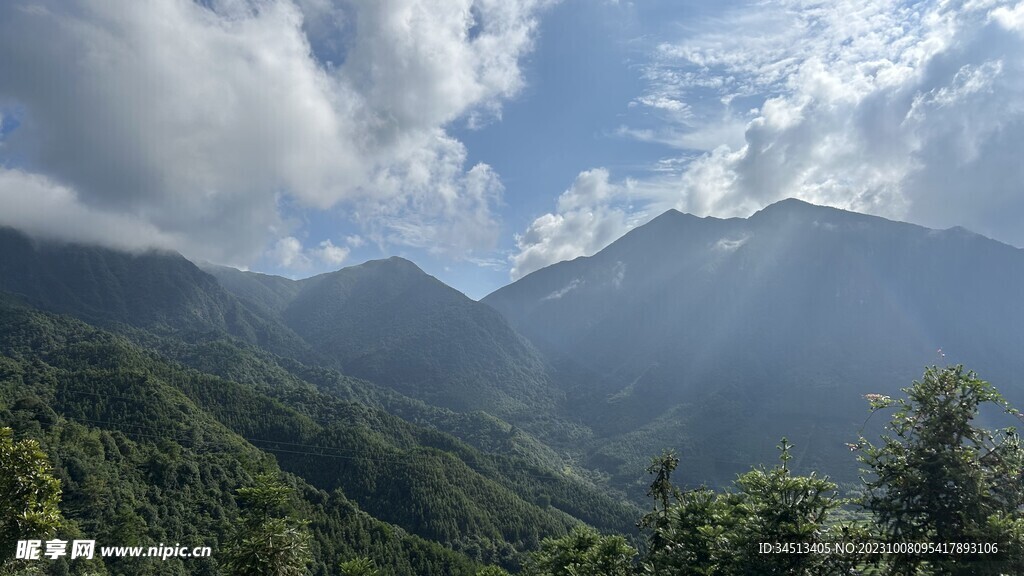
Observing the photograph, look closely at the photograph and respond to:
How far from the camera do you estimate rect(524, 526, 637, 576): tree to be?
32.4 meters

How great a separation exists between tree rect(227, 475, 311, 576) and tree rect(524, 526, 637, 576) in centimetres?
1767

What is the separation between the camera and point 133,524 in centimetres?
10188

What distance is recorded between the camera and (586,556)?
109 feet

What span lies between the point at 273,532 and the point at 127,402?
193 metres

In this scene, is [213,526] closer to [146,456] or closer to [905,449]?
[146,456]

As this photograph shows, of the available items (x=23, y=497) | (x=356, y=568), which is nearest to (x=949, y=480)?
(x=356, y=568)

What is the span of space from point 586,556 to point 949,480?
22.6m

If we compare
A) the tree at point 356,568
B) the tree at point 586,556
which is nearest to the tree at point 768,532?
the tree at point 586,556

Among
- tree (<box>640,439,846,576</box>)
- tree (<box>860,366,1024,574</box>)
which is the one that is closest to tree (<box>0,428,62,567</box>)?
tree (<box>640,439,846,576</box>)

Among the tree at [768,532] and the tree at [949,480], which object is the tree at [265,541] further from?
the tree at [949,480]

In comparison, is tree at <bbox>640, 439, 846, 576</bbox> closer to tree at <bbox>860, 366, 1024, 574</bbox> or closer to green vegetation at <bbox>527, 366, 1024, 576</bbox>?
green vegetation at <bbox>527, 366, 1024, 576</bbox>

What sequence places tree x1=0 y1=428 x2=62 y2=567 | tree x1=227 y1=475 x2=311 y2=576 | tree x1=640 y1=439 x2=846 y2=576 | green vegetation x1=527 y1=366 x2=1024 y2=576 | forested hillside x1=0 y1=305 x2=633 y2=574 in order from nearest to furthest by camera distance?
1. green vegetation x1=527 y1=366 x2=1024 y2=576
2. tree x1=640 y1=439 x2=846 y2=576
3. tree x1=0 y1=428 x2=62 y2=567
4. tree x1=227 y1=475 x2=311 y2=576
5. forested hillside x1=0 y1=305 x2=633 y2=574

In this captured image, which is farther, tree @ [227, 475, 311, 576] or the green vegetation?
tree @ [227, 475, 311, 576]

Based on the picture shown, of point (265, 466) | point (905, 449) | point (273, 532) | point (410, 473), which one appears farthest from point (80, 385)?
point (905, 449)
